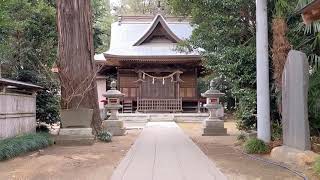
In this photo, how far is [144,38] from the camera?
30.7m

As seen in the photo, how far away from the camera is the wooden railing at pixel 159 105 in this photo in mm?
28703

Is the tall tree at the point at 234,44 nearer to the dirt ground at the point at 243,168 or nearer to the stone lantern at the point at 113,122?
the dirt ground at the point at 243,168

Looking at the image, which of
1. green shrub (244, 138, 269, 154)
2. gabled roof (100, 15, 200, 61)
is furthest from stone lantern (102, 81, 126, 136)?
gabled roof (100, 15, 200, 61)

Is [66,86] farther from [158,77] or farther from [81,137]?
[158,77]

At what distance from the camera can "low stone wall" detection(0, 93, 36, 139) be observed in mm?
10788

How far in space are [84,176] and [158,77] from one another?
73.3 ft

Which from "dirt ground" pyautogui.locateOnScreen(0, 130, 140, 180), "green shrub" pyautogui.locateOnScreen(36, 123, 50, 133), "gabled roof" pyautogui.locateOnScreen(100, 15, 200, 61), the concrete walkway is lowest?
"dirt ground" pyautogui.locateOnScreen(0, 130, 140, 180)

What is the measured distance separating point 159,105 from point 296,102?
20.4m

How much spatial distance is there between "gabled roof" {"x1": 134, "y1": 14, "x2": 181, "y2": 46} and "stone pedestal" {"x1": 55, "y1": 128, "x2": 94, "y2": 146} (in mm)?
18202

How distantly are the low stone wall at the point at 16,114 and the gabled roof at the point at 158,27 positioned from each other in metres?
17.4

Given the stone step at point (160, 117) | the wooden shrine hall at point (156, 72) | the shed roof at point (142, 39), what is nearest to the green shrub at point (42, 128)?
the stone step at point (160, 117)

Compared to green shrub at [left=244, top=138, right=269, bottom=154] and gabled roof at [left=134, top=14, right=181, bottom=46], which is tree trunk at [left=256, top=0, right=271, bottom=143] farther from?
gabled roof at [left=134, top=14, right=181, bottom=46]

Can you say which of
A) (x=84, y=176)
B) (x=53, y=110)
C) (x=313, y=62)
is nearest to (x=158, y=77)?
(x=53, y=110)

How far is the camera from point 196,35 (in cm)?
1383
